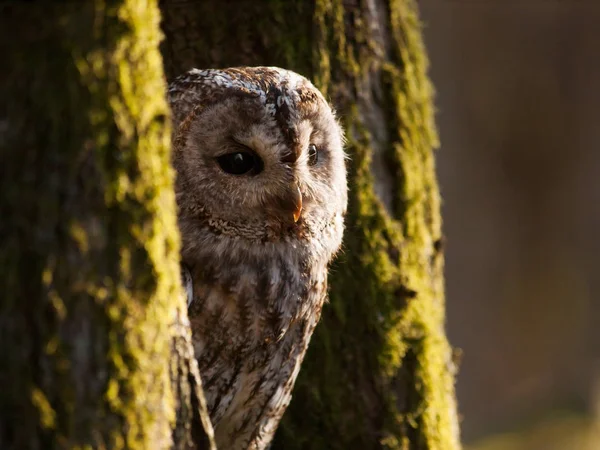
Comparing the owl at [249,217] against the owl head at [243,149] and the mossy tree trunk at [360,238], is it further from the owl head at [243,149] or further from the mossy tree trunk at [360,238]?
the mossy tree trunk at [360,238]

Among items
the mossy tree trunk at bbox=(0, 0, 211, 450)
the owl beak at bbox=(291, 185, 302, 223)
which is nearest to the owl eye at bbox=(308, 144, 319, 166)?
the owl beak at bbox=(291, 185, 302, 223)

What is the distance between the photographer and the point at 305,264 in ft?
6.86

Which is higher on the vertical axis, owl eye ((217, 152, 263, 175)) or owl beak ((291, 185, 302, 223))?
owl eye ((217, 152, 263, 175))

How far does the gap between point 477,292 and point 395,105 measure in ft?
18.2

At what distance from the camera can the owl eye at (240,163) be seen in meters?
1.93

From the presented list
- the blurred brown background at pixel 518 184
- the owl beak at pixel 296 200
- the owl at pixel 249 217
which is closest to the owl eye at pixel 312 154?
the owl at pixel 249 217

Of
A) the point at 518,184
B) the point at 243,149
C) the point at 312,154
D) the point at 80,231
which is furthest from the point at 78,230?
the point at 518,184

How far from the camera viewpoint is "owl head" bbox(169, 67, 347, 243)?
1916 millimetres

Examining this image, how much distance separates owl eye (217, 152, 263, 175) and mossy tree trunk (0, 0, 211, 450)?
0.69 metres

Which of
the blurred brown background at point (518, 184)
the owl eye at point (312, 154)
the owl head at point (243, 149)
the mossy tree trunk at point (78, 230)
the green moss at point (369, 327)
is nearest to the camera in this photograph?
the mossy tree trunk at point (78, 230)

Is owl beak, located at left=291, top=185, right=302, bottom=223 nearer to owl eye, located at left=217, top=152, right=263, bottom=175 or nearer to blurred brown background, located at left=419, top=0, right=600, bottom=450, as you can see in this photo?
owl eye, located at left=217, top=152, right=263, bottom=175

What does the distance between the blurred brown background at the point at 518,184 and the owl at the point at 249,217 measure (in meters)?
5.68

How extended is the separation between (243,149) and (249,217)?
0.55 ft

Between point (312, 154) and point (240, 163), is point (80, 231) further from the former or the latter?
point (312, 154)
